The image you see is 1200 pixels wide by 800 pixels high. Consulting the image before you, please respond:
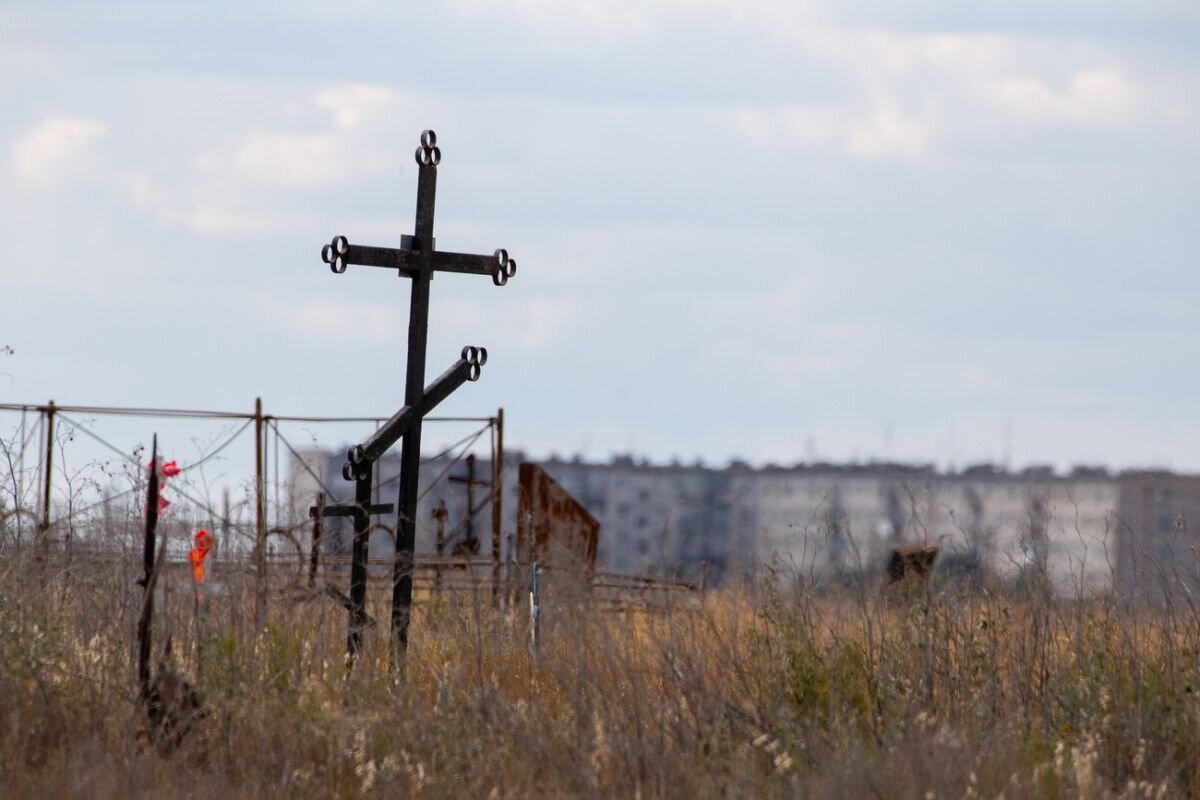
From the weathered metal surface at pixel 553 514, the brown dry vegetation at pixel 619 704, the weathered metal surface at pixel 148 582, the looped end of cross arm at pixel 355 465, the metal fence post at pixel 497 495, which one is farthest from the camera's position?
the weathered metal surface at pixel 553 514

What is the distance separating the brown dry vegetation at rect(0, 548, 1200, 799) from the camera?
6.48m

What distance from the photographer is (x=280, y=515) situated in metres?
10.0

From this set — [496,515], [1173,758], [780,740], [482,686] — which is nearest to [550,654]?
[482,686]

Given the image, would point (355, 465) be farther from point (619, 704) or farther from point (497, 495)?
point (497, 495)

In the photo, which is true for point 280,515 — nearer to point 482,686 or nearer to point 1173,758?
point 482,686

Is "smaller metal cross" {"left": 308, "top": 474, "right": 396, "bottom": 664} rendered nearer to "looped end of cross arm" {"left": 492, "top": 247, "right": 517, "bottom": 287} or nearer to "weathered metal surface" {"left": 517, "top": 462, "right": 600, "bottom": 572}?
"looped end of cross arm" {"left": 492, "top": 247, "right": 517, "bottom": 287}

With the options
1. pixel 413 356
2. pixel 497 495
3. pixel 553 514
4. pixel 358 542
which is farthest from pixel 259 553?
pixel 553 514

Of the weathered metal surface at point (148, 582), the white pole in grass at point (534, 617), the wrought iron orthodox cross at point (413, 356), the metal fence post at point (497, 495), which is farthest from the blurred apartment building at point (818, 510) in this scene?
the weathered metal surface at point (148, 582)

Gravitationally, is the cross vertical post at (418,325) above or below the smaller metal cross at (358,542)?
above

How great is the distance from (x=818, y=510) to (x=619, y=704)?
182 centimetres

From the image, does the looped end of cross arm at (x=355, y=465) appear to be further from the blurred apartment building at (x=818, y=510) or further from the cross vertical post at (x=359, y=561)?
the blurred apartment building at (x=818, y=510)

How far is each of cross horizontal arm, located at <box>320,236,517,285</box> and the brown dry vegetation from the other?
88.4 inches

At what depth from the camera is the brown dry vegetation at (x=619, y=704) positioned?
648cm

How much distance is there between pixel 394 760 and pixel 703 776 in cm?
136
